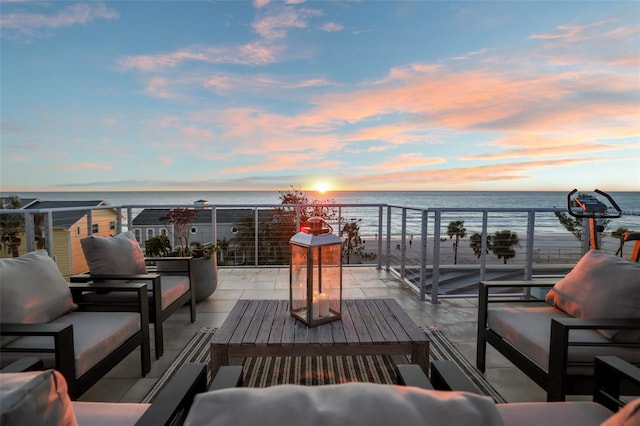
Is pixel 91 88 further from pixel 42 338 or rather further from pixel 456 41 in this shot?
pixel 456 41

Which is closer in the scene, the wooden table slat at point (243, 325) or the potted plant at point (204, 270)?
the wooden table slat at point (243, 325)

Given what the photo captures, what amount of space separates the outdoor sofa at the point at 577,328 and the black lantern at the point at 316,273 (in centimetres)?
96

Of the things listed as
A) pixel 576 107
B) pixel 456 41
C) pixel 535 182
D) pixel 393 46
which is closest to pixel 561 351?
pixel 456 41

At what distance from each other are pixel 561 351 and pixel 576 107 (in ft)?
15.8

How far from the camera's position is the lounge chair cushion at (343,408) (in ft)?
1.30

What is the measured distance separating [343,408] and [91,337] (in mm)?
1630

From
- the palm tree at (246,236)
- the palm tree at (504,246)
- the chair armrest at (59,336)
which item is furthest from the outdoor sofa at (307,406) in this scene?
the palm tree at (246,236)

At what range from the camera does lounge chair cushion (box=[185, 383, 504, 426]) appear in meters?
0.40

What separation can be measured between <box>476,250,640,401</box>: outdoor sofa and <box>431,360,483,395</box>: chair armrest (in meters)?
0.73

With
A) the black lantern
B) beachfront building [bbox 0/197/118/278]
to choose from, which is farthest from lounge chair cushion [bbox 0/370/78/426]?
beachfront building [bbox 0/197/118/278]

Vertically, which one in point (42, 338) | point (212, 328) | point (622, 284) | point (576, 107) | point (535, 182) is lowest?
point (212, 328)

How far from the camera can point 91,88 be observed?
15.5 ft

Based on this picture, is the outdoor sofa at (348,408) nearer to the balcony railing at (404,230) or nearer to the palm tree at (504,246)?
the balcony railing at (404,230)

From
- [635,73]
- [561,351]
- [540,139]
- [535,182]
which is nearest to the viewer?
[561,351]
